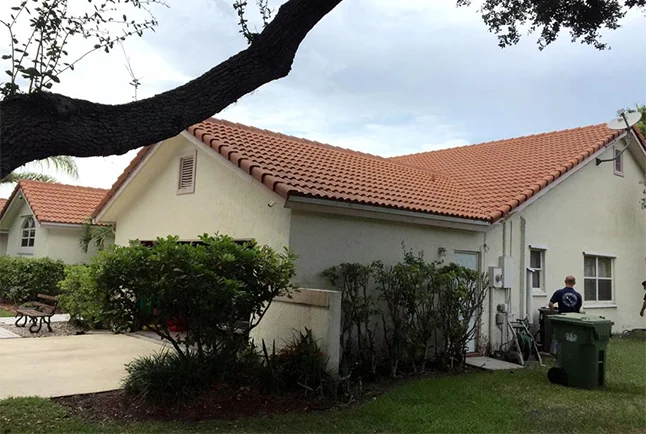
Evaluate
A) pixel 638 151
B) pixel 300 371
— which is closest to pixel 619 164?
pixel 638 151

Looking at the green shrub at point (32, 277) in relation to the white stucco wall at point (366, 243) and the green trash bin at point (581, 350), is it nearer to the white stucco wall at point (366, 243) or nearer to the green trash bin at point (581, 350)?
the white stucco wall at point (366, 243)

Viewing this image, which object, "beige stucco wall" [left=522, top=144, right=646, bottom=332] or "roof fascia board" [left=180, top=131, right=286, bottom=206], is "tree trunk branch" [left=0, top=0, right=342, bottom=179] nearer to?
"roof fascia board" [left=180, top=131, right=286, bottom=206]

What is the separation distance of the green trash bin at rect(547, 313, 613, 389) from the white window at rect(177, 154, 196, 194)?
307 inches

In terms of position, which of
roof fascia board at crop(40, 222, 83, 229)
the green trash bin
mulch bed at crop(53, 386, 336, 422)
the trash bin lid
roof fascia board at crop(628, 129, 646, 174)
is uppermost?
roof fascia board at crop(628, 129, 646, 174)

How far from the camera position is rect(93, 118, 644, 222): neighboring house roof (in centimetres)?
966

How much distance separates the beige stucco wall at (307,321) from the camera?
7633 millimetres

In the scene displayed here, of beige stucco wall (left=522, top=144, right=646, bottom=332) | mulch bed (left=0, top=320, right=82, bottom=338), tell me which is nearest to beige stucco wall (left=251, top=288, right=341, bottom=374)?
mulch bed (left=0, top=320, right=82, bottom=338)

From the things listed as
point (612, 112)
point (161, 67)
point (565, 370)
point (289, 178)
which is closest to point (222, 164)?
point (289, 178)

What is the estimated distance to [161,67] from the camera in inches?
322

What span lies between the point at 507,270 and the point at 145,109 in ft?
28.5

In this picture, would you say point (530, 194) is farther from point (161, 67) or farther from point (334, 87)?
point (161, 67)

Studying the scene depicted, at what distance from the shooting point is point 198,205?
1141 cm

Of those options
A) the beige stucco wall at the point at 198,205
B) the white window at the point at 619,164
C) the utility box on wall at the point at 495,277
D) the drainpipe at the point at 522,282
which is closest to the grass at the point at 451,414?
the utility box on wall at the point at 495,277

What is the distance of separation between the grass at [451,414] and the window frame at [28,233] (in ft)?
52.7
